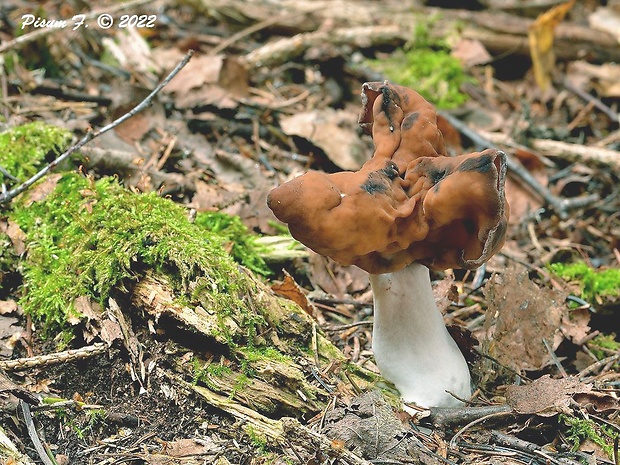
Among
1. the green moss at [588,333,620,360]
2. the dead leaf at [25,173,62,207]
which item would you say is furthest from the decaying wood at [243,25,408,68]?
the green moss at [588,333,620,360]

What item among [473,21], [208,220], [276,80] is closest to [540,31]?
[473,21]

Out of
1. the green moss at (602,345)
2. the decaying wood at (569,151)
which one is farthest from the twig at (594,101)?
the green moss at (602,345)

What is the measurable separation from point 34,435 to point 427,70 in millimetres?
5487

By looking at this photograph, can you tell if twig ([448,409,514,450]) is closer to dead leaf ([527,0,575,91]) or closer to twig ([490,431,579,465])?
twig ([490,431,579,465])

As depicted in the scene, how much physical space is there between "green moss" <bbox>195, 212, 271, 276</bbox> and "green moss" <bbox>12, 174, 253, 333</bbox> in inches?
12.4

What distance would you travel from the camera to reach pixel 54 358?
266 cm

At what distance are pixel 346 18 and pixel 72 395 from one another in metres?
5.54

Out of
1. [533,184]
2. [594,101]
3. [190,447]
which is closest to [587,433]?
[190,447]

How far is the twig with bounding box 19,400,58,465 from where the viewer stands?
2.23 meters

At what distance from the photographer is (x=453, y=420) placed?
9.23 feet

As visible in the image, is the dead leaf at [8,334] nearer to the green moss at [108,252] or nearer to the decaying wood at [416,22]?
the green moss at [108,252]

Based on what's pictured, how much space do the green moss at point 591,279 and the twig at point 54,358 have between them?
116 inches

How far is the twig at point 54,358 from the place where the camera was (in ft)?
8.52

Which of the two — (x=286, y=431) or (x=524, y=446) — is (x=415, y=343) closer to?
(x=524, y=446)
